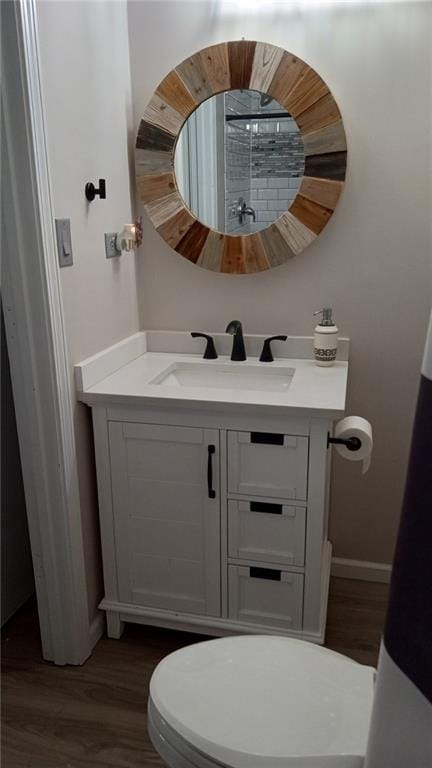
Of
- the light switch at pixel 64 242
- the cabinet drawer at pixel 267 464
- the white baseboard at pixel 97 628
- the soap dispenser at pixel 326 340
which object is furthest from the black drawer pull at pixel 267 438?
the white baseboard at pixel 97 628

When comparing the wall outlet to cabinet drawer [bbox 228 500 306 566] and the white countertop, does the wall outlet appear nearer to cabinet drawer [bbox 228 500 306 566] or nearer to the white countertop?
the white countertop

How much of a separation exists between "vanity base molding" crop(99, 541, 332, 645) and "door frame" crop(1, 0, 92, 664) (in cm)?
10

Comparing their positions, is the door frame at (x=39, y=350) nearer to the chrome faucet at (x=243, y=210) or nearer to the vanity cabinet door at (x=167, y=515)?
the vanity cabinet door at (x=167, y=515)

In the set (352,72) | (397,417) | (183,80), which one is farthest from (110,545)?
(352,72)

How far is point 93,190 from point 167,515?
99 centimetres

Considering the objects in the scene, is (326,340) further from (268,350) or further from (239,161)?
(239,161)

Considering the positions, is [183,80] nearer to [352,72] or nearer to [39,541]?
[352,72]

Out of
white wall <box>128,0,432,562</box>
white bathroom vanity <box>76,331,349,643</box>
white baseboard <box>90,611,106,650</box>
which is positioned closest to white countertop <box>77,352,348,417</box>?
white bathroom vanity <box>76,331,349,643</box>

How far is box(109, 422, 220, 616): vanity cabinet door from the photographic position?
1.73m

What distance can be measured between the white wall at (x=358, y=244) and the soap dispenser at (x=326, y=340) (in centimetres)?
9

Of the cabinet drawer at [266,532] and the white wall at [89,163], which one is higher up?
the white wall at [89,163]

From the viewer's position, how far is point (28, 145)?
1.43 m

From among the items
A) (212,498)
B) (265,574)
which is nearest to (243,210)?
(212,498)

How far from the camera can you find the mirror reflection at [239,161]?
194cm
